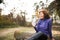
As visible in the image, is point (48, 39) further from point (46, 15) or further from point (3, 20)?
point (3, 20)

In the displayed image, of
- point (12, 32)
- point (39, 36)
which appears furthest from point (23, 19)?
point (39, 36)

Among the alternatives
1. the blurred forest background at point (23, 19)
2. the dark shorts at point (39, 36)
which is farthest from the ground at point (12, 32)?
the dark shorts at point (39, 36)

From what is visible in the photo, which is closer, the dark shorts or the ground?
the dark shorts

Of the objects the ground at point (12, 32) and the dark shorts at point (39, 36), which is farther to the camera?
the ground at point (12, 32)

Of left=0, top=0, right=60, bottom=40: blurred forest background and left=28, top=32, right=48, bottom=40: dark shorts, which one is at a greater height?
left=0, top=0, right=60, bottom=40: blurred forest background

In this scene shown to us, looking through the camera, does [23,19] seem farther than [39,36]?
Yes

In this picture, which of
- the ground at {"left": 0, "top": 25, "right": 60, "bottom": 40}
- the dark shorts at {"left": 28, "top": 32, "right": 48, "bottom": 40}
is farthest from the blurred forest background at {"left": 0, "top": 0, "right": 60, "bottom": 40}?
the dark shorts at {"left": 28, "top": 32, "right": 48, "bottom": 40}

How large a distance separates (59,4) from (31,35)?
0.52m

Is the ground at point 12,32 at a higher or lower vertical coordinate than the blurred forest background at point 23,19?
lower

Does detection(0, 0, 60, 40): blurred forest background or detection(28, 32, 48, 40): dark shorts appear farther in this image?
detection(0, 0, 60, 40): blurred forest background

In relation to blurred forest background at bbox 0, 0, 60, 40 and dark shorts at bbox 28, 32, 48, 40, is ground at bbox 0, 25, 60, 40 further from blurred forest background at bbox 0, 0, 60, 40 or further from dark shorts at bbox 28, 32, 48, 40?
dark shorts at bbox 28, 32, 48, 40

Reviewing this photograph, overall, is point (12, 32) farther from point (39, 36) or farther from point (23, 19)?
point (39, 36)

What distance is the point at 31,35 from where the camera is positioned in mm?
2469

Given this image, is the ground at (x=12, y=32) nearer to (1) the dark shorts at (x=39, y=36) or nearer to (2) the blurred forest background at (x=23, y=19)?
(2) the blurred forest background at (x=23, y=19)
